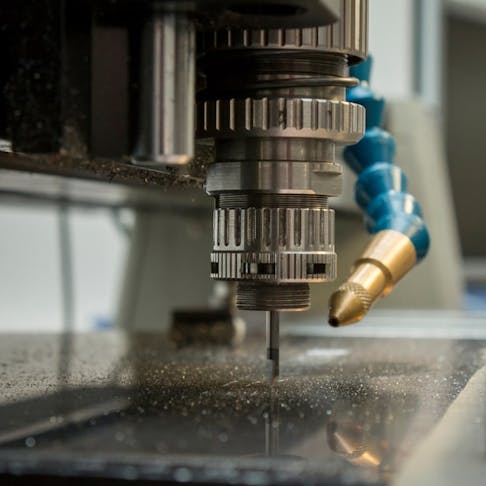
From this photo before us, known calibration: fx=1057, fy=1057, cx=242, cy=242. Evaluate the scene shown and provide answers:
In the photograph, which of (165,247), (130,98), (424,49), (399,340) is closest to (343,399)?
(130,98)

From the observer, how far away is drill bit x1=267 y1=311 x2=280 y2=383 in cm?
59

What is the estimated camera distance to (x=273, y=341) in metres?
0.62

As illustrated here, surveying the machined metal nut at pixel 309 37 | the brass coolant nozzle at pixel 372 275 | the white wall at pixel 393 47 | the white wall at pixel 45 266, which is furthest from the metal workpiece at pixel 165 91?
the white wall at pixel 393 47

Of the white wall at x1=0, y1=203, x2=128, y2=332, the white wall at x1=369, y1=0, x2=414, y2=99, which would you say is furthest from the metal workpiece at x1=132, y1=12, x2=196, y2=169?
the white wall at x1=369, y1=0, x2=414, y2=99

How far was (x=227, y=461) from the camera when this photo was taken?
34cm

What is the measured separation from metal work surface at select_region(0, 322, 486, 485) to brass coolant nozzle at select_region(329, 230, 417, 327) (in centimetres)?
4

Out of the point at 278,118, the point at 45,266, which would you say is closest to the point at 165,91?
the point at 278,118

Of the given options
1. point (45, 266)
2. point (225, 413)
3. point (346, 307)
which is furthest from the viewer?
point (45, 266)

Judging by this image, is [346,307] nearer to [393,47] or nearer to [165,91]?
[165,91]

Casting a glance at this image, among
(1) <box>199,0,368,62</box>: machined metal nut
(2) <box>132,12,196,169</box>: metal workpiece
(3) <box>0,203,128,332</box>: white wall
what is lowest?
(2) <box>132,12,196,169</box>: metal workpiece

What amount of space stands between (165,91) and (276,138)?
0.27 feet

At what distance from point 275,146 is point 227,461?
0.71 ft

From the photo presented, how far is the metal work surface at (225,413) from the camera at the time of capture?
0.34 meters

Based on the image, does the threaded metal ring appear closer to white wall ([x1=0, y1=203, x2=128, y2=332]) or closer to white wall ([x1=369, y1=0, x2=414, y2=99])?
white wall ([x1=0, y1=203, x2=128, y2=332])
